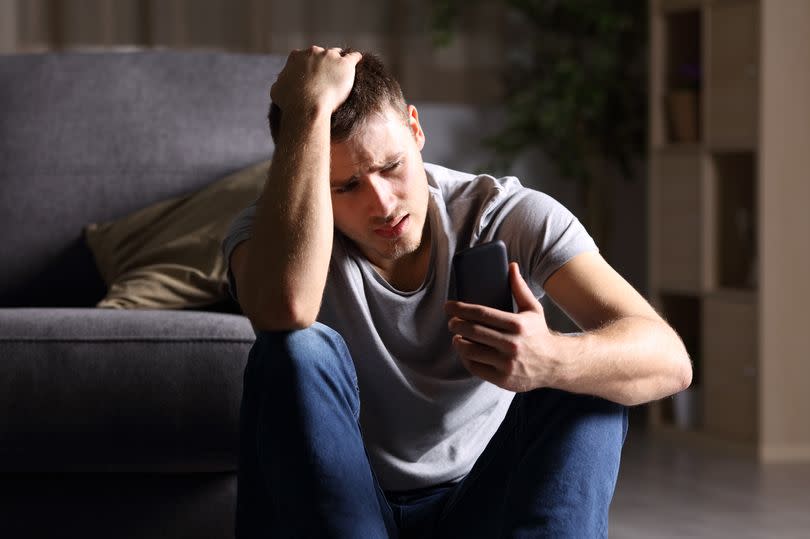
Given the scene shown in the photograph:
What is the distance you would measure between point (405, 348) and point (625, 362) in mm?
341

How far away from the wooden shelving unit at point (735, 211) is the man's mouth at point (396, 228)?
194 cm

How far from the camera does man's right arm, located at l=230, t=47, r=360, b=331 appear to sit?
142 centimetres

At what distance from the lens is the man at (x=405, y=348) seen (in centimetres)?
133

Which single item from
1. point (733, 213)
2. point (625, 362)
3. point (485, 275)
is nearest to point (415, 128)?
point (485, 275)

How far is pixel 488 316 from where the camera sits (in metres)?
1.29

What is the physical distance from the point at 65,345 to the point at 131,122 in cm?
75

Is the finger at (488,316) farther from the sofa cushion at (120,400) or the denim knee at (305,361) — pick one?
the sofa cushion at (120,400)

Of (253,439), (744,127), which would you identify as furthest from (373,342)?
(744,127)

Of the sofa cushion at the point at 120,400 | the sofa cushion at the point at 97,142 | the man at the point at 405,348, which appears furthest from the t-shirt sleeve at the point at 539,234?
the sofa cushion at the point at 97,142

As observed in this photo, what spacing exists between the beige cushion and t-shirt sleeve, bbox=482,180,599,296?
0.73m

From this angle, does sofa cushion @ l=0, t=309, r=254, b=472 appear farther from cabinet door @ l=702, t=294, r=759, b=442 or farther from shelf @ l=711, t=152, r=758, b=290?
shelf @ l=711, t=152, r=758, b=290

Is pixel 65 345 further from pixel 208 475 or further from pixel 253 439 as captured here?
pixel 253 439

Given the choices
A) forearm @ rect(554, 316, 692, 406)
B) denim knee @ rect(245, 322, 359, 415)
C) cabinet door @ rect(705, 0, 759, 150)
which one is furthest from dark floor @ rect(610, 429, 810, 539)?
denim knee @ rect(245, 322, 359, 415)

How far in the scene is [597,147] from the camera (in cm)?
405
